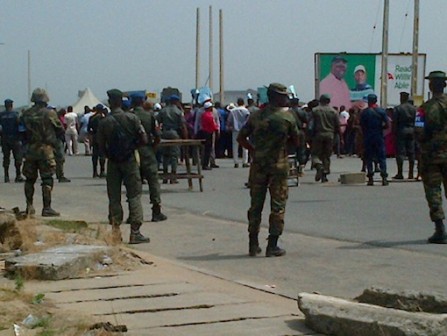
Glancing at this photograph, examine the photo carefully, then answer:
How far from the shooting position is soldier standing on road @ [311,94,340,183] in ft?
67.8

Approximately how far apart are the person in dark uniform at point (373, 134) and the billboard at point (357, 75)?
19.8 meters

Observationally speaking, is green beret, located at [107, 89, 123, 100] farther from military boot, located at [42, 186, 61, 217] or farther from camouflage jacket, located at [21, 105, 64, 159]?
military boot, located at [42, 186, 61, 217]

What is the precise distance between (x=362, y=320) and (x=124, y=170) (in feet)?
19.2

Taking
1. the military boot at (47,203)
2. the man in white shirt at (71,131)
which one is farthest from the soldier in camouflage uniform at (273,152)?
the man in white shirt at (71,131)

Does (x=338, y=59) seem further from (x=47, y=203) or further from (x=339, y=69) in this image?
(x=47, y=203)

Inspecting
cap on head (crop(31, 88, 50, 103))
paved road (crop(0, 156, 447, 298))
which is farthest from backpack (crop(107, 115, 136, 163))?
cap on head (crop(31, 88, 50, 103))

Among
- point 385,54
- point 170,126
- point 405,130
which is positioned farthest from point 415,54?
point 170,126

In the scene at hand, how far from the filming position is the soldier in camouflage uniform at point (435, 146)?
460 inches

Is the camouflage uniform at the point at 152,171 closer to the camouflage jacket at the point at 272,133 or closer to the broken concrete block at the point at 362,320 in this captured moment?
the camouflage jacket at the point at 272,133

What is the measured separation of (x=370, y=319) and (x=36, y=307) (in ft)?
8.34

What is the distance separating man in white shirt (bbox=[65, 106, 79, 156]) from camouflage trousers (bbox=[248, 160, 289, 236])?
2401 cm

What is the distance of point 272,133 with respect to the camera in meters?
10.8

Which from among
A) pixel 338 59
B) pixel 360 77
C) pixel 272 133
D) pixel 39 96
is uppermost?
pixel 338 59

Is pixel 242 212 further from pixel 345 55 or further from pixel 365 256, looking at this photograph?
pixel 345 55
